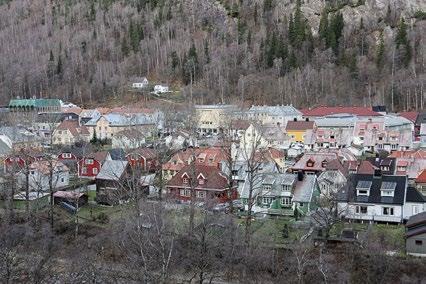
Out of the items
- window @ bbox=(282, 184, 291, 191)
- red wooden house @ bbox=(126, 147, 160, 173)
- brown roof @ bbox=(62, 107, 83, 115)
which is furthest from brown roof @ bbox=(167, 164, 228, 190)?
brown roof @ bbox=(62, 107, 83, 115)

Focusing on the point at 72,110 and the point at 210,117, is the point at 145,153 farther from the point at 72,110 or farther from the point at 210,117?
the point at 72,110

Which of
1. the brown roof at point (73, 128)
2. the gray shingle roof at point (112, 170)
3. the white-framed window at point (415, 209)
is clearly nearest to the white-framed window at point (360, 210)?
the white-framed window at point (415, 209)

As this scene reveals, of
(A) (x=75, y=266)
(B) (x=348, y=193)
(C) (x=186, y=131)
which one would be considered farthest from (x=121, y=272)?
(C) (x=186, y=131)

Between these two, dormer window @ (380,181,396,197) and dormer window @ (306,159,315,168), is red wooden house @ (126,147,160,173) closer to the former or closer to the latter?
dormer window @ (306,159,315,168)

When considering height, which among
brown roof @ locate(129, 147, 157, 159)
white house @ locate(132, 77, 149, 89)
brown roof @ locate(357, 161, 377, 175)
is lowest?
brown roof @ locate(357, 161, 377, 175)

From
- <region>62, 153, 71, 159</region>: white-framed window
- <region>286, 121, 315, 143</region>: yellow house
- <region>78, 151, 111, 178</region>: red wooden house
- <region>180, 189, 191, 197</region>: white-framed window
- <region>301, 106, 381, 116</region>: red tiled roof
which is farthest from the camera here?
<region>301, 106, 381, 116</region>: red tiled roof

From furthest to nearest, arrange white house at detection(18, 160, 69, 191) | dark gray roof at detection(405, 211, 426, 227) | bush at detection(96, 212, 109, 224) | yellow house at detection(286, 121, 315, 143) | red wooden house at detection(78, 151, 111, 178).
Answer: yellow house at detection(286, 121, 315, 143) → red wooden house at detection(78, 151, 111, 178) → white house at detection(18, 160, 69, 191) → bush at detection(96, 212, 109, 224) → dark gray roof at detection(405, 211, 426, 227)

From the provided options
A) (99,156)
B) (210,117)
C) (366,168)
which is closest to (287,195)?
(366,168)
